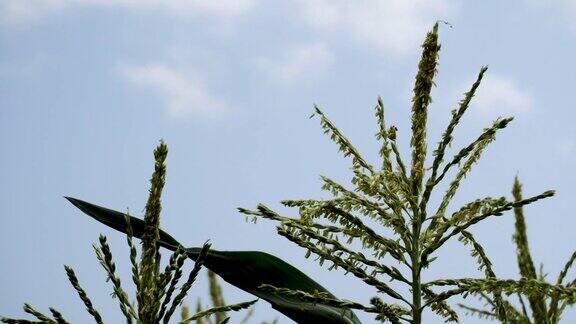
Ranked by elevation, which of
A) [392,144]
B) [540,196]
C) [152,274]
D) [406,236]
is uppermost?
[392,144]

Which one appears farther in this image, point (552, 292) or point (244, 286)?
point (244, 286)

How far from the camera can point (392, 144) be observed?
3.29 metres

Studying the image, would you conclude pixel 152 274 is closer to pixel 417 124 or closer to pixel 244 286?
pixel 244 286

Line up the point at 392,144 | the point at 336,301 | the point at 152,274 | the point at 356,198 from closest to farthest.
Result: the point at 152,274
the point at 336,301
the point at 356,198
the point at 392,144

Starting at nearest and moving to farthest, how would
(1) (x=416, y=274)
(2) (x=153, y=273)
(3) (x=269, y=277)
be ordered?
(2) (x=153, y=273), (1) (x=416, y=274), (3) (x=269, y=277)

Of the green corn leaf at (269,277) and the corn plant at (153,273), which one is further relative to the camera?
the green corn leaf at (269,277)

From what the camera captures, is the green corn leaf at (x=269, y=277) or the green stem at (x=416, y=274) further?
the green corn leaf at (x=269, y=277)

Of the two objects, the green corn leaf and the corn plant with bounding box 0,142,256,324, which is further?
the green corn leaf

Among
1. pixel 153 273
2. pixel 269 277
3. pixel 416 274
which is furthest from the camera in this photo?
pixel 269 277

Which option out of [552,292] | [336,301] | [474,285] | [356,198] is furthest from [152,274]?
[552,292]

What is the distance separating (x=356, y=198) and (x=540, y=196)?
2.32 ft

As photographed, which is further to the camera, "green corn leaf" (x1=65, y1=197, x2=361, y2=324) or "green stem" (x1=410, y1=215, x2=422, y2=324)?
"green corn leaf" (x1=65, y1=197, x2=361, y2=324)

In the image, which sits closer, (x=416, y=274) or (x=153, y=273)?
(x=153, y=273)

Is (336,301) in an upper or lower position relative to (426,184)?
lower
